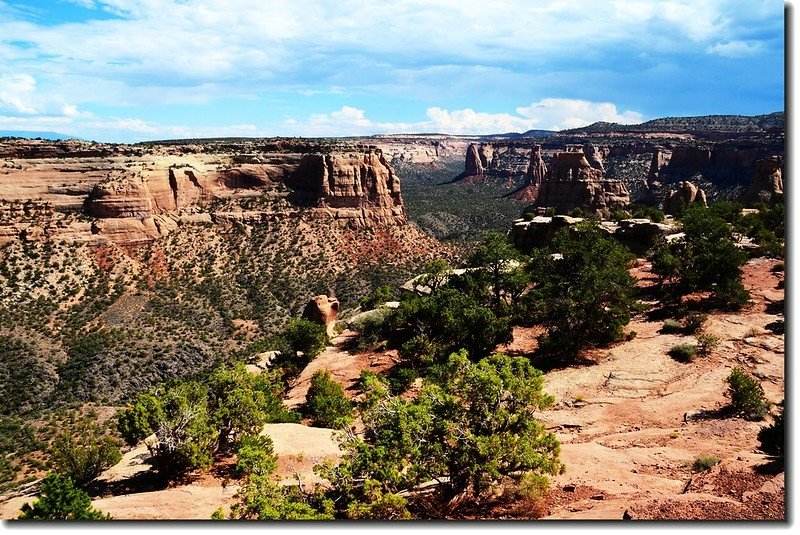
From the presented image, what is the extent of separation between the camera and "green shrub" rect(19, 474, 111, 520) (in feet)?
40.3

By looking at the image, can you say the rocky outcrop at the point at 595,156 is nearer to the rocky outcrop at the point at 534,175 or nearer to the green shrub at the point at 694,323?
the rocky outcrop at the point at 534,175

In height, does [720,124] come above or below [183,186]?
above

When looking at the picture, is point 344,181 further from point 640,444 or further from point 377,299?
point 640,444

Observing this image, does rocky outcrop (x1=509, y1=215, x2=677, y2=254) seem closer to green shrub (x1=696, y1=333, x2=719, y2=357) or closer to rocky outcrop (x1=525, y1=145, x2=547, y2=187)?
green shrub (x1=696, y1=333, x2=719, y2=357)

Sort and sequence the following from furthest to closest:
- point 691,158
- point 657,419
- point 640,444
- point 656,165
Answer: point 656,165, point 691,158, point 657,419, point 640,444

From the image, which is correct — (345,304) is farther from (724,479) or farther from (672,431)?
(724,479)

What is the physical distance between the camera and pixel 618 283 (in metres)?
29.2

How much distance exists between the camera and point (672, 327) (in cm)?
2748

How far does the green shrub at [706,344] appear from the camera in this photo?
80.0ft

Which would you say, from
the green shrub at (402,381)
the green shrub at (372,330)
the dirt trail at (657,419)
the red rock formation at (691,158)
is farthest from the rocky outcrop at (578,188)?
the green shrub at (402,381)

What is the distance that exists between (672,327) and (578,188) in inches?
2752

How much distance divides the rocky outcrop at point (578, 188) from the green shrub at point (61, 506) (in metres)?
84.3

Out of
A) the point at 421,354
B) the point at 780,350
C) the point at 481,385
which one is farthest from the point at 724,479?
the point at 421,354

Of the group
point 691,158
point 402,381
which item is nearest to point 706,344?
point 402,381
